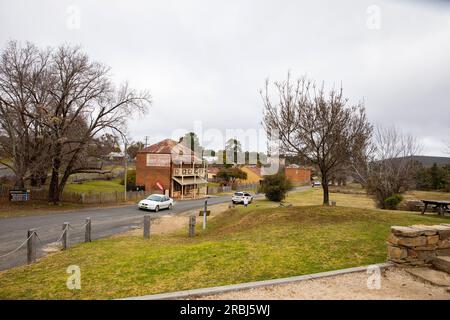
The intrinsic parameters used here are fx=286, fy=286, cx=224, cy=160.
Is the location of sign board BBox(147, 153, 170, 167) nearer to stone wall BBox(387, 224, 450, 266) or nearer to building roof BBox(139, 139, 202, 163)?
building roof BBox(139, 139, 202, 163)

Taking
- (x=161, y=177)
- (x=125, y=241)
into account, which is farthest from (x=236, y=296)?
(x=161, y=177)

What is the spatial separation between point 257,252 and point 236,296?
2.55 m

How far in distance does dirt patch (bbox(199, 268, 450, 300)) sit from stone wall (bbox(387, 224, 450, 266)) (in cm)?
59

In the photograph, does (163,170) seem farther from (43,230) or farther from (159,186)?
(43,230)

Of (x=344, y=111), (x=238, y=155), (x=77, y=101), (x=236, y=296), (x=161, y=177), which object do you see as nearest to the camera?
(x=236, y=296)

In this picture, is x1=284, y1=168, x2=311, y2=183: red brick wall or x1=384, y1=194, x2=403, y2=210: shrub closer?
x1=384, y1=194, x2=403, y2=210: shrub

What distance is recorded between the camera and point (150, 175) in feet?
129

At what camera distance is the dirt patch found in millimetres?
4496

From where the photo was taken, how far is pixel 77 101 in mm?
24188

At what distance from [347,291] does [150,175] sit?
36753mm

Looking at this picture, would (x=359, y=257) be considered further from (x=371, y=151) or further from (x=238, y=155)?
(x=238, y=155)

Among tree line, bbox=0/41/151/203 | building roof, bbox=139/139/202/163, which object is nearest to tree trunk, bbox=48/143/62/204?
tree line, bbox=0/41/151/203

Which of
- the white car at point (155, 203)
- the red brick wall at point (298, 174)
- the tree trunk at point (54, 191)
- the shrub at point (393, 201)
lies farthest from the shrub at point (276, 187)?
the red brick wall at point (298, 174)

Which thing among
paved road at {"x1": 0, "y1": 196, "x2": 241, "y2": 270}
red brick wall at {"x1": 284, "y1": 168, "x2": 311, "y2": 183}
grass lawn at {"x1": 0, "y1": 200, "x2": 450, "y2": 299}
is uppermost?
red brick wall at {"x1": 284, "y1": 168, "x2": 311, "y2": 183}
